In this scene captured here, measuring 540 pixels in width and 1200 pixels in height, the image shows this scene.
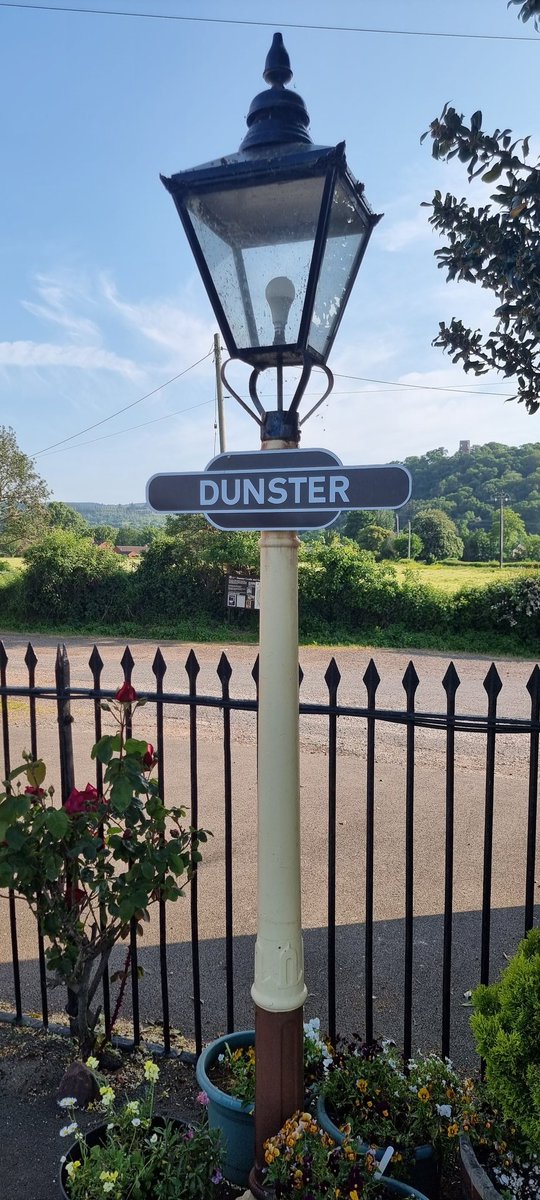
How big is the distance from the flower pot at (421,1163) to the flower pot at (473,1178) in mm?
133

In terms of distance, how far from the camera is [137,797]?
97.0 inches

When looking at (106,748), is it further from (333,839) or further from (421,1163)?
(421,1163)

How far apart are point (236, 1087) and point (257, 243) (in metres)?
2.34

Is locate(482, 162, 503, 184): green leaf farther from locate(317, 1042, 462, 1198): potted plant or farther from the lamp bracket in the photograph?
locate(317, 1042, 462, 1198): potted plant

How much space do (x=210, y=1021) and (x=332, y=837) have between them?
1437 mm

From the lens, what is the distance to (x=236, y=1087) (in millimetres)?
2250

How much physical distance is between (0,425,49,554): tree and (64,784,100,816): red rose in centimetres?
2261

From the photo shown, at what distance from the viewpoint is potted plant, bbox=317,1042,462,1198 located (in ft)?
6.90

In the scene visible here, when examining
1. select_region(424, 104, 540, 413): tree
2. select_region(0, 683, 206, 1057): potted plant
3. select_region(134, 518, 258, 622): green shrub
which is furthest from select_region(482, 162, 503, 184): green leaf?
select_region(134, 518, 258, 622): green shrub

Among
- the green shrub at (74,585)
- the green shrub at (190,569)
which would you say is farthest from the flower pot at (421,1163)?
the green shrub at (74,585)

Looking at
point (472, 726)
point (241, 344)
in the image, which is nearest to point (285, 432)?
point (241, 344)

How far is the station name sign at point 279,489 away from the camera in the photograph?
168 centimetres

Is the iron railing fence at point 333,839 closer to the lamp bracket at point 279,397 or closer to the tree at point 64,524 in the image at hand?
the lamp bracket at point 279,397

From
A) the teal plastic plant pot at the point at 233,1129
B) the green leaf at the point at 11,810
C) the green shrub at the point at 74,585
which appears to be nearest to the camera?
the teal plastic plant pot at the point at 233,1129
